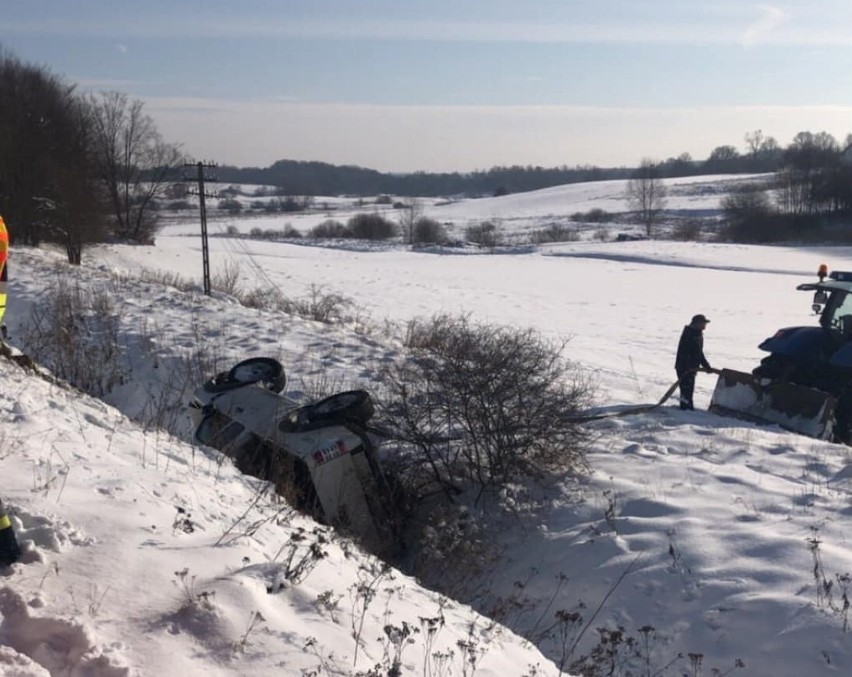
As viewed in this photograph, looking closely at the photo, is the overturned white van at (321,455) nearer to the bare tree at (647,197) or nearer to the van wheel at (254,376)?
the van wheel at (254,376)

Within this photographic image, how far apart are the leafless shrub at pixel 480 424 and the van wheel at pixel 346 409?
399mm

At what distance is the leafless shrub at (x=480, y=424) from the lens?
736cm

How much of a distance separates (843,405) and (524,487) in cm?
526

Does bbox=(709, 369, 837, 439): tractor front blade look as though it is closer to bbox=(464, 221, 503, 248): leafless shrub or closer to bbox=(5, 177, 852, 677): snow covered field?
bbox=(5, 177, 852, 677): snow covered field

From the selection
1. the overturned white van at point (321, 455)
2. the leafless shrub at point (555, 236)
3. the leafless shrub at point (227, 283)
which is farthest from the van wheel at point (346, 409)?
the leafless shrub at point (555, 236)

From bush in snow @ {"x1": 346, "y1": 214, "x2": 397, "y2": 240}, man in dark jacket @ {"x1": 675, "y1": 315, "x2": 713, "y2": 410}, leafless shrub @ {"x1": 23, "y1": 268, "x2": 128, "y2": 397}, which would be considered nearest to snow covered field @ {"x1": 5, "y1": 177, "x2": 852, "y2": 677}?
leafless shrub @ {"x1": 23, "y1": 268, "x2": 128, "y2": 397}

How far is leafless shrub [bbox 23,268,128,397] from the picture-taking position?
10.9 metres

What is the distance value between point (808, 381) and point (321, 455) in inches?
300

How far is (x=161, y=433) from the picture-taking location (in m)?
6.90

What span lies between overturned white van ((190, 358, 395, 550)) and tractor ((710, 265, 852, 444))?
225 inches

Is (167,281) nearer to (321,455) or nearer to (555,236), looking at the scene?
(321,455)

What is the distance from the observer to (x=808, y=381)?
1115cm

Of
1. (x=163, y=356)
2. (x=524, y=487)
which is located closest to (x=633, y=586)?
(x=524, y=487)

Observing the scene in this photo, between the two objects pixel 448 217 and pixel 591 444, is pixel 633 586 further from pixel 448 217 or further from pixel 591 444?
pixel 448 217
